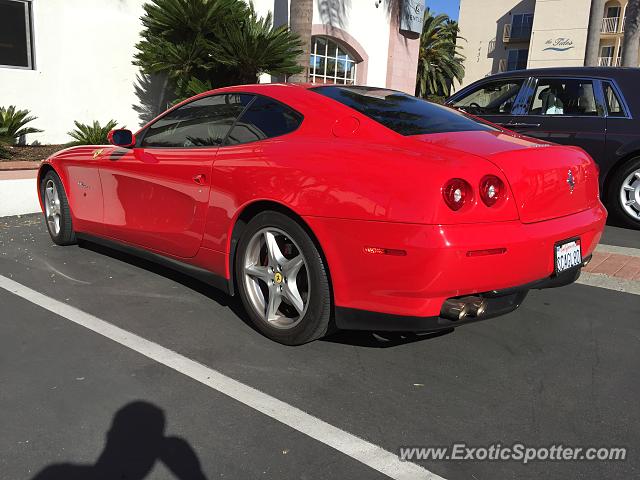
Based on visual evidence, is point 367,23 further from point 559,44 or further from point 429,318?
point 559,44

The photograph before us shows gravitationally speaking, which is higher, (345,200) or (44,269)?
(345,200)

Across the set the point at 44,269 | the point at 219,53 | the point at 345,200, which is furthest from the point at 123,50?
the point at 345,200

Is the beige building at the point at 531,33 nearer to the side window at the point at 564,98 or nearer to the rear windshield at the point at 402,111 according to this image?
the side window at the point at 564,98

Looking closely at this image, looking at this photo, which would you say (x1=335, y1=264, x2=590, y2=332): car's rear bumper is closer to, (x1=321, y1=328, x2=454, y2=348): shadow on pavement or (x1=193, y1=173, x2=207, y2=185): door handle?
(x1=321, y1=328, x2=454, y2=348): shadow on pavement

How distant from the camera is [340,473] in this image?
7.54ft

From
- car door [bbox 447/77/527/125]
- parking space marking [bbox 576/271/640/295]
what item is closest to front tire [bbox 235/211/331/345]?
parking space marking [bbox 576/271/640/295]

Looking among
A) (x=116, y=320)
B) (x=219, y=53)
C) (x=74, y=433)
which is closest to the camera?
(x=74, y=433)

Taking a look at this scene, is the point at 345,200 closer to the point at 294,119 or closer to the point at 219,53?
the point at 294,119

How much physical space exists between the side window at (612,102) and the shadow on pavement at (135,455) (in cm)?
606

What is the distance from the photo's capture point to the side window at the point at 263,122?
3529 millimetres

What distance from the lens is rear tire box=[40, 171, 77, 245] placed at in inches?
211

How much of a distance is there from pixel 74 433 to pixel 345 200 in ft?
5.17

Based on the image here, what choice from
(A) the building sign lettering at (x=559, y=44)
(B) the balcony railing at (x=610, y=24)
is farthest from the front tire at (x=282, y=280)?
(B) the balcony railing at (x=610, y=24)

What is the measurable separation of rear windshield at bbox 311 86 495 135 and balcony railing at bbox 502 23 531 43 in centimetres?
5402
